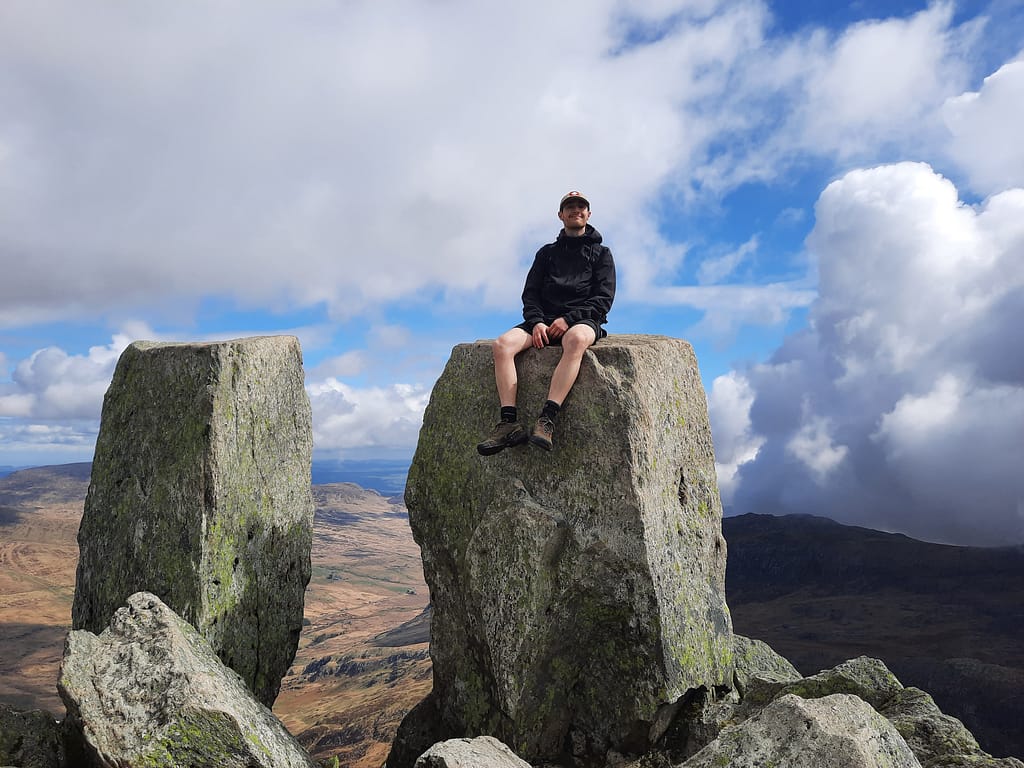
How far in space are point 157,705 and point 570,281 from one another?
9279mm

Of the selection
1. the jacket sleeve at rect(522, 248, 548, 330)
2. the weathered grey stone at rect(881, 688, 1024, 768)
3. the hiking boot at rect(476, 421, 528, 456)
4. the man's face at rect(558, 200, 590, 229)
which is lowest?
the weathered grey stone at rect(881, 688, 1024, 768)

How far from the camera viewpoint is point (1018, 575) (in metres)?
159

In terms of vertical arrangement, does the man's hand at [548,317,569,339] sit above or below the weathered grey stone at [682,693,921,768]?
above

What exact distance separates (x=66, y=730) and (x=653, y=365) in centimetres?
1084

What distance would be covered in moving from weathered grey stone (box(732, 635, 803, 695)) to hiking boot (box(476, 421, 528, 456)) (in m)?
6.82

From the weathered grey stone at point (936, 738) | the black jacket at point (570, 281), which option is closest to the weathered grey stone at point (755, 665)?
the weathered grey stone at point (936, 738)

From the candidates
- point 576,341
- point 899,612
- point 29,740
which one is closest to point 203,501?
point 29,740

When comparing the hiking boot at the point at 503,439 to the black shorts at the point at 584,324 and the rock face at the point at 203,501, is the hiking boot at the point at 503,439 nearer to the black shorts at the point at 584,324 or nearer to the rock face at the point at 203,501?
the black shorts at the point at 584,324

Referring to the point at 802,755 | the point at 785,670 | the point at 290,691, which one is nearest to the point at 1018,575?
the point at 290,691

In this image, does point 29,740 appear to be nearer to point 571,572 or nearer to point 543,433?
point 571,572

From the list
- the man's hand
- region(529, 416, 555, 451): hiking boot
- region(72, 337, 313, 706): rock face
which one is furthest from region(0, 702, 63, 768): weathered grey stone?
the man's hand

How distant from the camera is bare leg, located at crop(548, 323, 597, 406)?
36.6ft

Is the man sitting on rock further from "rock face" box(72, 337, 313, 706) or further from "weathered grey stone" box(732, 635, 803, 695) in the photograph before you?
"weathered grey stone" box(732, 635, 803, 695)

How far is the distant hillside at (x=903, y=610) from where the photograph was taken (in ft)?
336
